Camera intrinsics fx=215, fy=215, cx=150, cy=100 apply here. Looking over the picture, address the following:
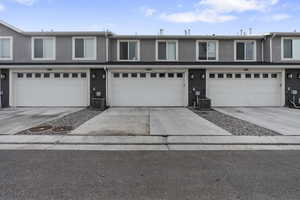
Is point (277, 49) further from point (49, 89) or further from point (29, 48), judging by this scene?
point (29, 48)

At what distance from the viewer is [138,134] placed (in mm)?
7047

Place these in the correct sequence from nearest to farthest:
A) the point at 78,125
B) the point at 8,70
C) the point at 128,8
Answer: the point at 78,125 < the point at 8,70 < the point at 128,8

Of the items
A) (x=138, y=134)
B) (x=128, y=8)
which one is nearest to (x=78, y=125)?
(x=138, y=134)

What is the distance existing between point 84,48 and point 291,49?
49.2ft

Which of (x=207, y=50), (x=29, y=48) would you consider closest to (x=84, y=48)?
(x=29, y=48)

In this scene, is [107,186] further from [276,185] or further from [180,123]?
[180,123]

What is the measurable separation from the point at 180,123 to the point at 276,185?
5.45 m

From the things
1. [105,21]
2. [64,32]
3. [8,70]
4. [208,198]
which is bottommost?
[208,198]

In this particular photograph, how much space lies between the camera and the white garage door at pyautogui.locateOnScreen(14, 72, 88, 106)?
1467 cm

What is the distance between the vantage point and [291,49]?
15.6 m

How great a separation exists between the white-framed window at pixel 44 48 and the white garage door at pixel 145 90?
5.00 meters

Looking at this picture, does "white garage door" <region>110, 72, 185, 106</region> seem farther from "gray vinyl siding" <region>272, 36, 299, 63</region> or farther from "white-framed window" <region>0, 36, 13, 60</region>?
"white-framed window" <region>0, 36, 13, 60</region>

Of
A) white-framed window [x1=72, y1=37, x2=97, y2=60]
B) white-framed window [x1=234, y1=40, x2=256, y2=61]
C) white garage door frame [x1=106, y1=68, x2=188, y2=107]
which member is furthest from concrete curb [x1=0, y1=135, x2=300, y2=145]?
white-framed window [x1=234, y1=40, x2=256, y2=61]

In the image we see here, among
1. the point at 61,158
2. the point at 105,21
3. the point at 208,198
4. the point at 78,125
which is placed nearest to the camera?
the point at 208,198
